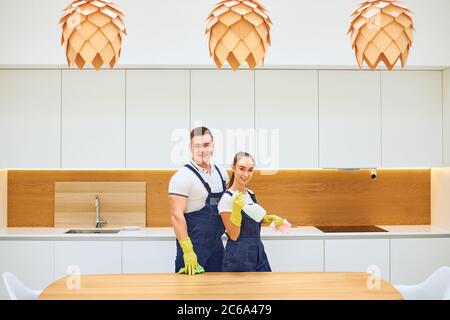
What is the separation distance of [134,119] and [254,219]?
1.82 meters

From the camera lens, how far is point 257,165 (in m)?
4.03

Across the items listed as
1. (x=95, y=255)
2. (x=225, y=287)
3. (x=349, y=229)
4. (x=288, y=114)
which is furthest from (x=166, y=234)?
(x=225, y=287)

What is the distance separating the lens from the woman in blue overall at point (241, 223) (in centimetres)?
246

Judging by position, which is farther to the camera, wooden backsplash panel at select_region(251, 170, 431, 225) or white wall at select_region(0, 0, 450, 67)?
wooden backsplash panel at select_region(251, 170, 431, 225)

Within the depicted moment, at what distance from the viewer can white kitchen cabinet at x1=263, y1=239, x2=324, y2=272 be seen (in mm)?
3760

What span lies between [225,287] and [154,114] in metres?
2.22

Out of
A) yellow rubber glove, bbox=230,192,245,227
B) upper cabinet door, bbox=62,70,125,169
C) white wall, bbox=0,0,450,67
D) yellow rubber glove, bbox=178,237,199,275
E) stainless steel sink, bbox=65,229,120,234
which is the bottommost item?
stainless steel sink, bbox=65,229,120,234

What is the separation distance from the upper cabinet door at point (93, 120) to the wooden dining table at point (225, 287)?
187 cm

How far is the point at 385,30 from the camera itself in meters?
1.88

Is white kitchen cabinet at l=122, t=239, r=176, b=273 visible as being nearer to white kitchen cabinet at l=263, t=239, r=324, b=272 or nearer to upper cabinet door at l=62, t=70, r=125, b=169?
upper cabinet door at l=62, t=70, r=125, b=169

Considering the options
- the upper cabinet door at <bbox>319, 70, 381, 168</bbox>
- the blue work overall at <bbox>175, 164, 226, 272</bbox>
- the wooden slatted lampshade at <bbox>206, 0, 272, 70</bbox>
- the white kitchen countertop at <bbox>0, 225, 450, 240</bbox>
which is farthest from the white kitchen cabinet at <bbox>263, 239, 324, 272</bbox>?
the wooden slatted lampshade at <bbox>206, 0, 272, 70</bbox>

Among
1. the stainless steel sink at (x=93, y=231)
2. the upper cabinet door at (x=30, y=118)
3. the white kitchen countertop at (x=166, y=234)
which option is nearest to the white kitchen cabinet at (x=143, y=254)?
the white kitchen countertop at (x=166, y=234)

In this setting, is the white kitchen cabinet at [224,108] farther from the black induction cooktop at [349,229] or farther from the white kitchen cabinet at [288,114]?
the black induction cooktop at [349,229]

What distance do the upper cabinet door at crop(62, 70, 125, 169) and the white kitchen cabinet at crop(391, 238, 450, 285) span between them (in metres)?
2.29
